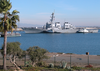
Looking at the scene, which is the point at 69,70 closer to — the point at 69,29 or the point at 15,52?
the point at 15,52

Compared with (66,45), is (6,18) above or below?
Result: above

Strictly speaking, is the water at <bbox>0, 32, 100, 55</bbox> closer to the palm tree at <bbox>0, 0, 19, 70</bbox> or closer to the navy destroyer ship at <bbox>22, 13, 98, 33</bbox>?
the palm tree at <bbox>0, 0, 19, 70</bbox>

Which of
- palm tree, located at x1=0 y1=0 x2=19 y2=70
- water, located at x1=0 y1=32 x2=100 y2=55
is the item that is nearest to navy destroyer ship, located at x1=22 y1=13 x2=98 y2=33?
water, located at x1=0 y1=32 x2=100 y2=55

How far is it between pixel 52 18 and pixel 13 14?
113 m

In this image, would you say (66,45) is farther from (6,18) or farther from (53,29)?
(53,29)

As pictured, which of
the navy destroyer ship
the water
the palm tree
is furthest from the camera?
the navy destroyer ship

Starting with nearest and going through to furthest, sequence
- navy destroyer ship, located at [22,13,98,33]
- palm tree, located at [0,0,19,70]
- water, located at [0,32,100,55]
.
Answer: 1. palm tree, located at [0,0,19,70]
2. water, located at [0,32,100,55]
3. navy destroyer ship, located at [22,13,98,33]

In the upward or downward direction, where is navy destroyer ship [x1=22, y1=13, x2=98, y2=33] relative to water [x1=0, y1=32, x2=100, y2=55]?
upward

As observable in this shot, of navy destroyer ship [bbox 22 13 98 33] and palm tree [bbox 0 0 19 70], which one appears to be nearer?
palm tree [bbox 0 0 19 70]

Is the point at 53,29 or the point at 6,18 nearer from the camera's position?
the point at 6,18

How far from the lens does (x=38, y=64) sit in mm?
12375

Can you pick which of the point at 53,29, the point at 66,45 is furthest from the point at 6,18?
the point at 53,29

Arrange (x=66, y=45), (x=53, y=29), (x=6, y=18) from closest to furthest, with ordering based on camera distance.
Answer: (x=6, y=18) < (x=66, y=45) < (x=53, y=29)

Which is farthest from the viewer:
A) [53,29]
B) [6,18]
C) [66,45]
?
[53,29]
